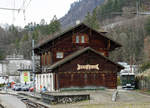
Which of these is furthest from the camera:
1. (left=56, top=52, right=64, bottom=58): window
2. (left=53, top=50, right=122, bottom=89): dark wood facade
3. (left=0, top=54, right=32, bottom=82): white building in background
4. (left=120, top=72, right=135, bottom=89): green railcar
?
(left=0, top=54, right=32, bottom=82): white building in background

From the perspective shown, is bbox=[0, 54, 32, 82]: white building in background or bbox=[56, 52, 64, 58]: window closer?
bbox=[56, 52, 64, 58]: window

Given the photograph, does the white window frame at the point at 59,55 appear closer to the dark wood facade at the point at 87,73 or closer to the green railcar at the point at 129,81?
the dark wood facade at the point at 87,73

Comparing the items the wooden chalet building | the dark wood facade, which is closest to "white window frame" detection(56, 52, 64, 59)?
the wooden chalet building

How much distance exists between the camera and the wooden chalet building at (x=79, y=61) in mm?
44125

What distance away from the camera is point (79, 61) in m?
44.7

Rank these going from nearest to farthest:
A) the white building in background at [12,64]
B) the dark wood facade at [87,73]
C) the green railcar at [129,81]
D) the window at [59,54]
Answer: the dark wood facade at [87,73] < the window at [59,54] < the green railcar at [129,81] < the white building in background at [12,64]

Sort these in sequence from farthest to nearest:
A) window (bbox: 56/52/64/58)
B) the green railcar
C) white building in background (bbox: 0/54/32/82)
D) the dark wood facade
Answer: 1. white building in background (bbox: 0/54/32/82)
2. the green railcar
3. window (bbox: 56/52/64/58)
4. the dark wood facade

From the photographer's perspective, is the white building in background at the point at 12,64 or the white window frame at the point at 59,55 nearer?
the white window frame at the point at 59,55

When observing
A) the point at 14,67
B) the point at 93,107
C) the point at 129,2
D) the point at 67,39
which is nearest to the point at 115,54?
the point at 129,2

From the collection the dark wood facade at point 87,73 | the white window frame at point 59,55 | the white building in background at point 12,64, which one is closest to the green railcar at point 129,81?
the dark wood facade at point 87,73

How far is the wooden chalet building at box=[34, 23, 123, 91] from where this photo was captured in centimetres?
4412

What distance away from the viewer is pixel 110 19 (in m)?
157

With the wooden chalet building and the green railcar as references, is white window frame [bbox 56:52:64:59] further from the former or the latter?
the green railcar

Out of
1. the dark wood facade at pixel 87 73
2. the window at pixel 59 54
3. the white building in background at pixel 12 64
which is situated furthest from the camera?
the white building in background at pixel 12 64
